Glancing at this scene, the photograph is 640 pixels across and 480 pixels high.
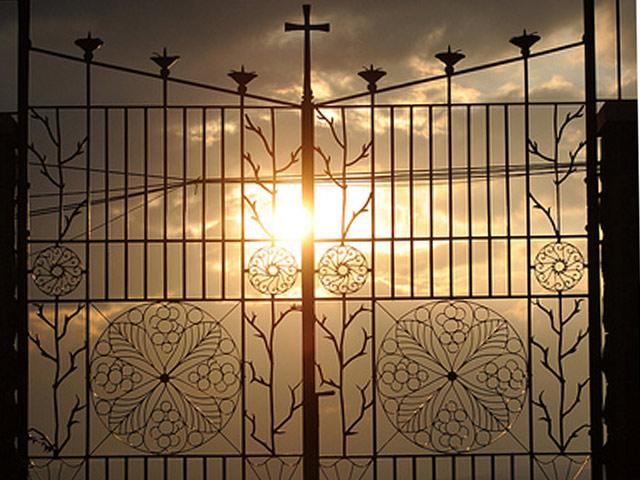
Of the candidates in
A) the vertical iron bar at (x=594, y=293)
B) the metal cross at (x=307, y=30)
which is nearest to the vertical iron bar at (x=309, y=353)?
the metal cross at (x=307, y=30)

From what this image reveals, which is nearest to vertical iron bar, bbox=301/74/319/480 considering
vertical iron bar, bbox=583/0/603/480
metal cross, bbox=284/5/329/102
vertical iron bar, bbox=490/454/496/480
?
metal cross, bbox=284/5/329/102

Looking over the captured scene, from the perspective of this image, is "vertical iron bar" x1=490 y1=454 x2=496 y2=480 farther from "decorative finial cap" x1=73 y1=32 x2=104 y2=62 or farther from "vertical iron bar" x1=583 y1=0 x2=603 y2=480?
"decorative finial cap" x1=73 y1=32 x2=104 y2=62

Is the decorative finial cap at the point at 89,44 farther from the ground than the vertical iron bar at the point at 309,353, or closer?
farther from the ground

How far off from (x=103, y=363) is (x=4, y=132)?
73.6 inches

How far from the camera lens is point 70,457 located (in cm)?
641

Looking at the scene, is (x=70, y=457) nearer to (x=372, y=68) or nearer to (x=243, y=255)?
(x=243, y=255)

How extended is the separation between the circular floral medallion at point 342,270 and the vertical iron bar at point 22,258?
7.20 ft

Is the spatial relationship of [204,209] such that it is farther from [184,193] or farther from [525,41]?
[525,41]

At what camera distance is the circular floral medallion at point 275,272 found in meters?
6.37

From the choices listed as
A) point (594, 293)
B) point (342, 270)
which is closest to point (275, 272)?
point (342, 270)

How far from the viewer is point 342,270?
20.9ft

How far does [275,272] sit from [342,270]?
1.63 feet

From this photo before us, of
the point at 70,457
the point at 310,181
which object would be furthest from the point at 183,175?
the point at 70,457

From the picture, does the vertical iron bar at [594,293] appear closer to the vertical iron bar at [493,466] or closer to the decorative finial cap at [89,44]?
the vertical iron bar at [493,466]
